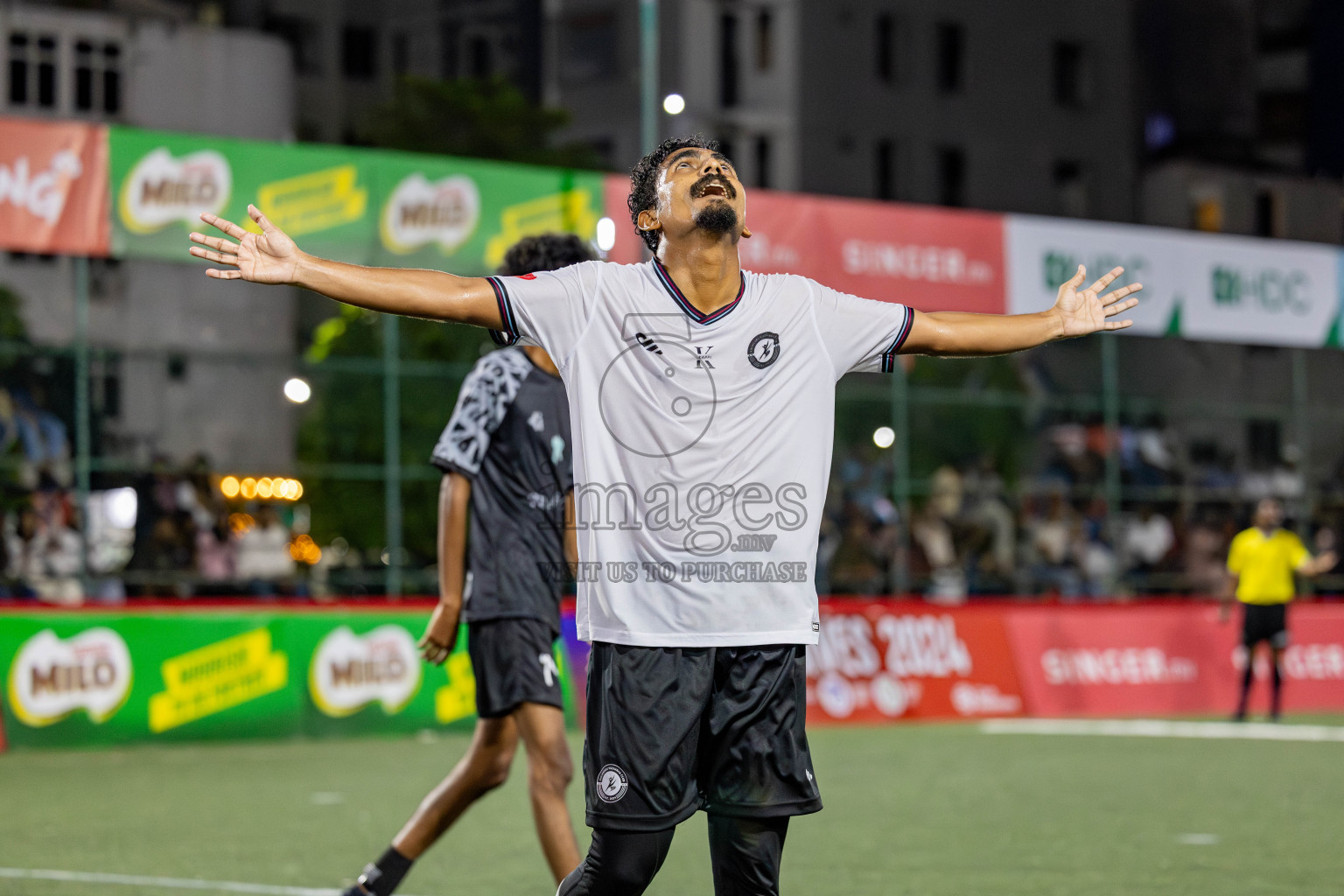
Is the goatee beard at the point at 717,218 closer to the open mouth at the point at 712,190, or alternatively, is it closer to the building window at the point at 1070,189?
the open mouth at the point at 712,190

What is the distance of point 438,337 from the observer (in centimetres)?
2367

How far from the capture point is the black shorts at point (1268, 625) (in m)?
16.9

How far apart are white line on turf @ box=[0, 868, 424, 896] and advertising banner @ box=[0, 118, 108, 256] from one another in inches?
288

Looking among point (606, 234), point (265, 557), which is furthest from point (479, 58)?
point (606, 234)

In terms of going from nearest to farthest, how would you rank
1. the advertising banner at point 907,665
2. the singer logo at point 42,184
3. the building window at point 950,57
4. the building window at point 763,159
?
the singer logo at point 42,184
the advertising banner at point 907,665
the building window at point 763,159
the building window at point 950,57

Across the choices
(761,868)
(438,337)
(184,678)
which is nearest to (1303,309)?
(438,337)

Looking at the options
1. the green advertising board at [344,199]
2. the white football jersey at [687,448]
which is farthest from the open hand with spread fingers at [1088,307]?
the green advertising board at [344,199]

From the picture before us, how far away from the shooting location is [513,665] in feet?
19.5

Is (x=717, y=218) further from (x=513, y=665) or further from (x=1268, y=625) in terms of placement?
(x=1268, y=625)

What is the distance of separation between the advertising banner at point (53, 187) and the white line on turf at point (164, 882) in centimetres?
732

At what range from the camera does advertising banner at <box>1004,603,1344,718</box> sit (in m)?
17.5

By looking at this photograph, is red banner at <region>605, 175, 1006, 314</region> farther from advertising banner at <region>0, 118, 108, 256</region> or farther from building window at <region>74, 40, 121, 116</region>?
building window at <region>74, 40, 121, 116</region>

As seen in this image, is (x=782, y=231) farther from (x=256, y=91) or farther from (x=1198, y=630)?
(x=256, y=91)

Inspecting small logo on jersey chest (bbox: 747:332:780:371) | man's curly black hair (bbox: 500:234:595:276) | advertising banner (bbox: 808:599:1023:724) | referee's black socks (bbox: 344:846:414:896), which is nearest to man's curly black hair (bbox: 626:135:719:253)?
small logo on jersey chest (bbox: 747:332:780:371)
